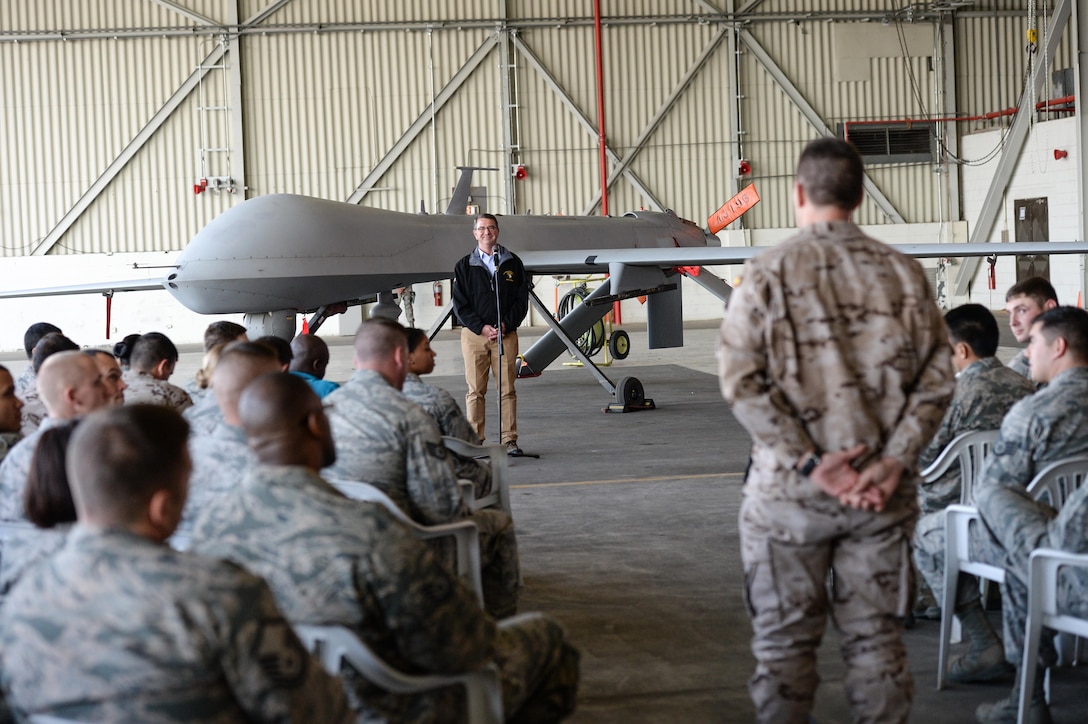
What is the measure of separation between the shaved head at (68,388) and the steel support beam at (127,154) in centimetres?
2227

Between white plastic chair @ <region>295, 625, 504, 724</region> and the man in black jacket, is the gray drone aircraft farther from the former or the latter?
white plastic chair @ <region>295, 625, 504, 724</region>

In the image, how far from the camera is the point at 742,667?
167 inches

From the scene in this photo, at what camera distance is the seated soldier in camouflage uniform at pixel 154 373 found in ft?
→ 17.6

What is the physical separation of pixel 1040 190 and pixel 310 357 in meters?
22.6

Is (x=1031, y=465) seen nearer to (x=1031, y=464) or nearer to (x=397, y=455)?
(x=1031, y=464)

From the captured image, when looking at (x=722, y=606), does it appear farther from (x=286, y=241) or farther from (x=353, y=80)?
(x=353, y=80)

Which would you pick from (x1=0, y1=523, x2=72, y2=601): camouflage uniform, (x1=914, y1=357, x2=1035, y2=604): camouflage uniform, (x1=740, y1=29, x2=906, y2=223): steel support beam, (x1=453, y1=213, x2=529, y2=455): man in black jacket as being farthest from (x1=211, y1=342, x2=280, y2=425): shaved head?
(x1=740, y1=29, x2=906, y2=223): steel support beam

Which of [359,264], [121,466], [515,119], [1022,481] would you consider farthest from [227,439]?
[515,119]

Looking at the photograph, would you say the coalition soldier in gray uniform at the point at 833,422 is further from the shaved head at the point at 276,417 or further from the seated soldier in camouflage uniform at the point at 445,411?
the seated soldier in camouflage uniform at the point at 445,411

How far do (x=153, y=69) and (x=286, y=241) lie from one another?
1507 centimetres

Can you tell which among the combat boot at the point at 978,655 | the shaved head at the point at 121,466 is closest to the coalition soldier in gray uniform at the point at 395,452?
the combat boot at the point at 978,655

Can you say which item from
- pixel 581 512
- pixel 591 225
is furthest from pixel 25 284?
pixel 581 512

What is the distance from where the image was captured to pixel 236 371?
151 inches

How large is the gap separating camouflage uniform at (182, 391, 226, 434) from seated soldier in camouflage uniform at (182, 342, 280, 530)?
0.71ft
